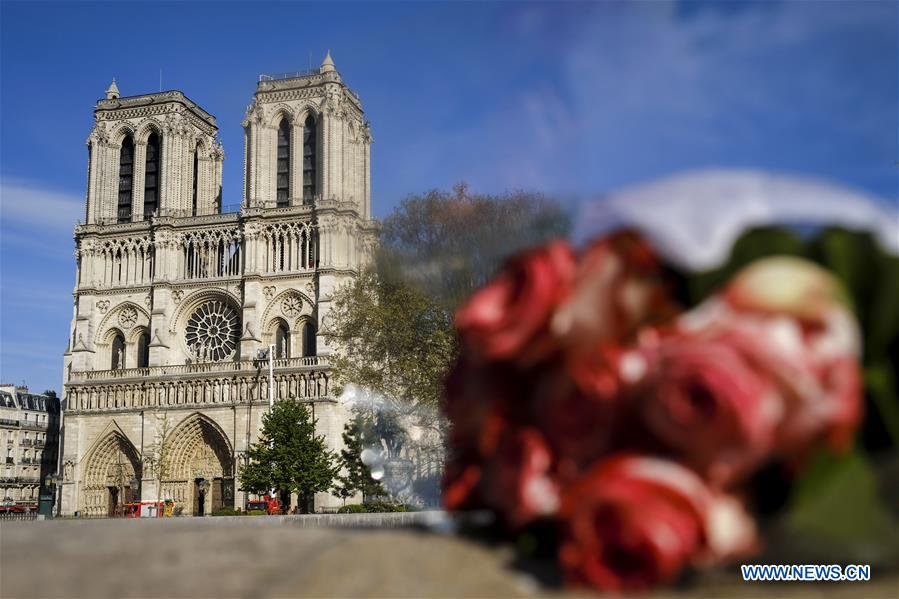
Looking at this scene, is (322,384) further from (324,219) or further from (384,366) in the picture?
(384,366)

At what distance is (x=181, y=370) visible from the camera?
52.1 meters

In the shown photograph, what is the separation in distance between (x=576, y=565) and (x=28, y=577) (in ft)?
8.15

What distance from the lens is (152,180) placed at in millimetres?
56875

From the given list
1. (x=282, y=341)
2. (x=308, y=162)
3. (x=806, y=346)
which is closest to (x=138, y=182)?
(x=308, y=162)

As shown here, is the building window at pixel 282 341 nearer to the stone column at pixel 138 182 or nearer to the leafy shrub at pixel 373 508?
the stone column at pixel 138 182

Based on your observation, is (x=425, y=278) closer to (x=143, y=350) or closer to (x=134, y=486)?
(x=134, y=486)

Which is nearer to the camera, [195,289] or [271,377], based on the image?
[271,377]

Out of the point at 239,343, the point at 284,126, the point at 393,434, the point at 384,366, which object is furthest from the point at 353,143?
the point at 393,434

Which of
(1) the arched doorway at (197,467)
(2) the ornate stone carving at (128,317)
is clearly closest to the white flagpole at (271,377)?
(1) the arched doorway at (197,467)

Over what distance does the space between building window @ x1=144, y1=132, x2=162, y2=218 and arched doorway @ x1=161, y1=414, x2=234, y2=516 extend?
13224mm

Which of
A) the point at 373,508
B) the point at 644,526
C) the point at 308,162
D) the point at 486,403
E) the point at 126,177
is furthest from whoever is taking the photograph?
the point at 126,177

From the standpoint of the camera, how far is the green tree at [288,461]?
41.2 m

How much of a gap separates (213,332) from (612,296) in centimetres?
5134

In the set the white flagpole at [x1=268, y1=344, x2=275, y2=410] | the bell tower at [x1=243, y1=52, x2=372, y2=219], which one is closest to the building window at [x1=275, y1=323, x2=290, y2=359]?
the white flagpole at [x1=268, y1=344, x2=275, y2=410]
